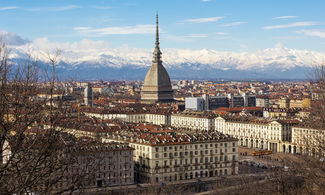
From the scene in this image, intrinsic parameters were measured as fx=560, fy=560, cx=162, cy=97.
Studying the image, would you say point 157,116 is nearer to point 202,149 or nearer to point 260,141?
point 260,141

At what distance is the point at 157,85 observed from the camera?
480 ft

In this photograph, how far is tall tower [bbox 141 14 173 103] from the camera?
146625mm

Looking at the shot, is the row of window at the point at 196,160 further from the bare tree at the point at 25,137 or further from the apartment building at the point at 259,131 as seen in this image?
the bare tree at the point at 25,137

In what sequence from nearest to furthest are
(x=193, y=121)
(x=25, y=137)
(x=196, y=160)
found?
(x=25, y=137) < (x=196, y=160) < (x=193, y=121)

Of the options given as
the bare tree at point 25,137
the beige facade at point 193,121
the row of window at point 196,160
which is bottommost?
the row of window at point 196,160

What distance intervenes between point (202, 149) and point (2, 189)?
44113mm

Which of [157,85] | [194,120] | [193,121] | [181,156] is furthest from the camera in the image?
[157,85]

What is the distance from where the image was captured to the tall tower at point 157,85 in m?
147

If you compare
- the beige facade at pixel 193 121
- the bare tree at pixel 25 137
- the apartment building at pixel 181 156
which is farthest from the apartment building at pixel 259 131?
the bare tree at pixel 25 137

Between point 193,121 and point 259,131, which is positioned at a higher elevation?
point 193,121

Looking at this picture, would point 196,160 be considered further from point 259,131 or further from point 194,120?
point 194,120

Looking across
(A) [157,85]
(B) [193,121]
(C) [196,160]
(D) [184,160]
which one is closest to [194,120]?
(B) [193,121]

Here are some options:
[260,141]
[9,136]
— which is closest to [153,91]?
[260,141]

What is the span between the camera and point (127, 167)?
170 feet
